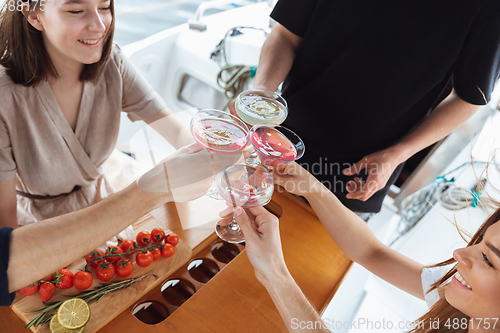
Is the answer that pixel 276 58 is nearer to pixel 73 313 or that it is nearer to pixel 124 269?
pixel 124 269

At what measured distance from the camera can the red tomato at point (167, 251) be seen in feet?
3.51

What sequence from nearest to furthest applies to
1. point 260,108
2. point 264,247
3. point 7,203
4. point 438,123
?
1. point 264,247
2. point 260,108
3. point 7,203
4. point 438,123

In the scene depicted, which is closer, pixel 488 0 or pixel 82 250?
pixel 82 250

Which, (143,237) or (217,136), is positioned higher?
(217,136)

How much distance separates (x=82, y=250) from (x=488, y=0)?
139 cm

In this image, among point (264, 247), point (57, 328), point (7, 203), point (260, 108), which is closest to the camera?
point (57, 328)

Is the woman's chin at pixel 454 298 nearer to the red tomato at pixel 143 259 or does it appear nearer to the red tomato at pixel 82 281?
the red tomato at pixel 143 259

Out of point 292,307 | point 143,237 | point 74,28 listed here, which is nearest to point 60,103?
point 74,28

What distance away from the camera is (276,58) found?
1396 mm

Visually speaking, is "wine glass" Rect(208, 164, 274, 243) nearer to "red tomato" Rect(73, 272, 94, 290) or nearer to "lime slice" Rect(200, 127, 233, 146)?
"lime slice" Rect(200, 127, 233, 146)

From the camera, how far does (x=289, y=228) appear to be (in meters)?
1.30

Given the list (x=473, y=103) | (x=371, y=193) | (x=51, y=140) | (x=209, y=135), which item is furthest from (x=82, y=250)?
(x=473, y=103)

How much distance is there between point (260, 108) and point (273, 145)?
0.46 feet

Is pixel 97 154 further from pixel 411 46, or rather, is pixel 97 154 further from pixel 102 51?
pixel 411 46
